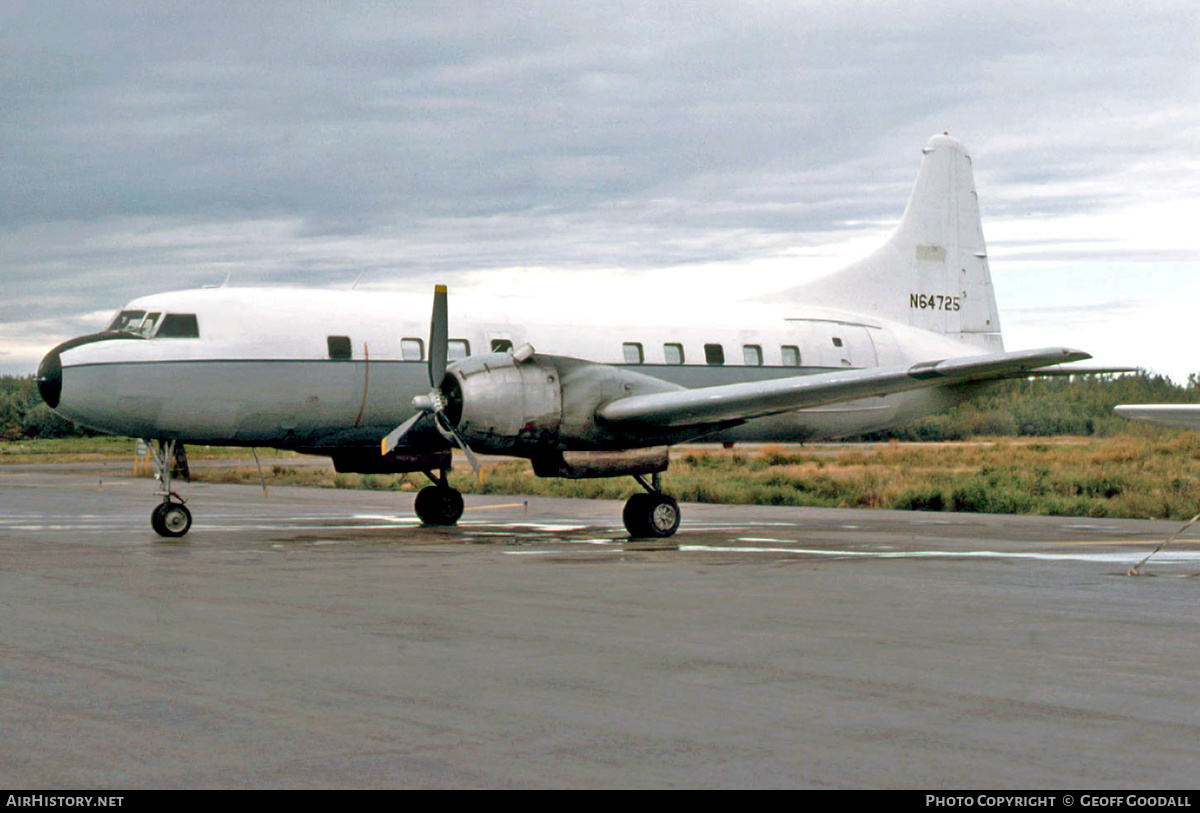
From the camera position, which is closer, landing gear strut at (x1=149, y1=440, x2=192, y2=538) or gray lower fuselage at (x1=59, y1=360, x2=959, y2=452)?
gray lower fuselage at (x1=59, y1=360, x2=959, y2=452)

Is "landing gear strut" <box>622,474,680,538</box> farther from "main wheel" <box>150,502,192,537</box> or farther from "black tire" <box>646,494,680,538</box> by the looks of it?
"main wheel" <box>150,502,192,537</box>

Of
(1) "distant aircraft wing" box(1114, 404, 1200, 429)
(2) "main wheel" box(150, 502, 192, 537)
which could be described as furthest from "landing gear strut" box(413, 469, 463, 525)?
(1) "distant aircraft wing" box(1114, 404, 1200, 429)

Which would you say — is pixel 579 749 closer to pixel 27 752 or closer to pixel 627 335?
pixel 27 752

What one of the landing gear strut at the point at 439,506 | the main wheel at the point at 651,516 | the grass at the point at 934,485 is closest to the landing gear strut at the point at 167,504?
the landing gear strut at the point at 439,506

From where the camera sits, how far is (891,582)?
45.3ft

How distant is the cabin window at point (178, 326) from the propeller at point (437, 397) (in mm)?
3459

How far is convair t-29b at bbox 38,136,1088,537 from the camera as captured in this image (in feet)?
65.6

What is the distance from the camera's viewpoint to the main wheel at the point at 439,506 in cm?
2395

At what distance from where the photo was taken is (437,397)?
19891 millimetres

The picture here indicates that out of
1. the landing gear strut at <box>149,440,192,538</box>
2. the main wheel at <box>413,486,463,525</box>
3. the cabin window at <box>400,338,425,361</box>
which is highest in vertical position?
the cabin window at <box>400,338,425,361</box>

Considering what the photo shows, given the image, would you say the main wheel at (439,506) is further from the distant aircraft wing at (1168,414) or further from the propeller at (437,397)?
the distant aircraft wing at (1168,414)

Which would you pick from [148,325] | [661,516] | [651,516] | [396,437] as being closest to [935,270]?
[661,516]

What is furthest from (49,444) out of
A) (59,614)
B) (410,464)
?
(59,614)

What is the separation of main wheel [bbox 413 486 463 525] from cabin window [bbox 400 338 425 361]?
2.74 meters
